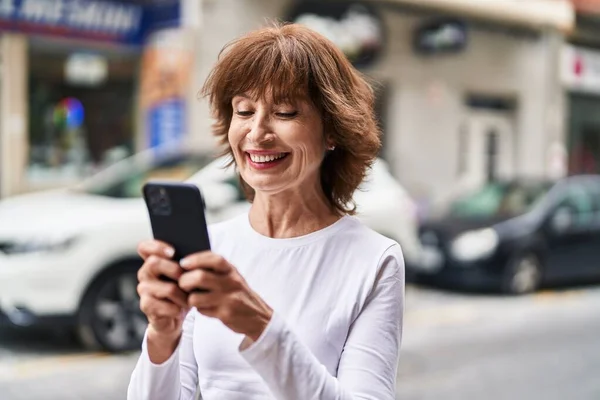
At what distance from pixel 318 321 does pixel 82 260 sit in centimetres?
508

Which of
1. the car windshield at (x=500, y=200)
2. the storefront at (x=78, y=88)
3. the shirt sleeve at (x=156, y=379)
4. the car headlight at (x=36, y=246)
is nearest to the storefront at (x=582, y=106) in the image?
the car windshield at (x=500, y=200)

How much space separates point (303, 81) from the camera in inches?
67.9

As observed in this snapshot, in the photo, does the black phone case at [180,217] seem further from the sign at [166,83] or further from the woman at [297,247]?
the sign at [166,83]

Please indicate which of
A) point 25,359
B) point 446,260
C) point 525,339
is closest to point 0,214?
point 25,359

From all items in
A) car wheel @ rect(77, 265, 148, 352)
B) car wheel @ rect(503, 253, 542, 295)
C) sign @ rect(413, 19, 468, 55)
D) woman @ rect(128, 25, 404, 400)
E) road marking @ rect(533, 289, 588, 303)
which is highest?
woman @ rect(128, 25, 404, 400)

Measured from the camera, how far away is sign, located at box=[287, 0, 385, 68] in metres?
14.0

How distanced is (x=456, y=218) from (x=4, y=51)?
6.53 metres

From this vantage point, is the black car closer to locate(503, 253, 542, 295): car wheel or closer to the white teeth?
locate(503, 253, 542, 295): car wheel

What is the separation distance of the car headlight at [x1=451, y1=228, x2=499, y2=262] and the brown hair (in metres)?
8.43

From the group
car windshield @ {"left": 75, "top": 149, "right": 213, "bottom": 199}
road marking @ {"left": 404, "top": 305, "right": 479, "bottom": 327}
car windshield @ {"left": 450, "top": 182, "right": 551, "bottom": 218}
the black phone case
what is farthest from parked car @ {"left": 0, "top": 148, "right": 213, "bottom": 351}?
car windshield @ {"left": 450, "top": 182, "right": 551, "bottom": 218}

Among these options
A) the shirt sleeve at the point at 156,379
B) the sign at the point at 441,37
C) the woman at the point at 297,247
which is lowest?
the sign at the point at 441,37

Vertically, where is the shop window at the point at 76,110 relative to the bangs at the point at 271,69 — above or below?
below

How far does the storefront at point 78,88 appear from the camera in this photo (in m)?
12.0

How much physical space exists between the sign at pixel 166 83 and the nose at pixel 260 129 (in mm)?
11295
